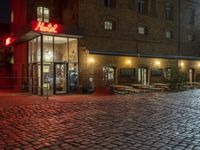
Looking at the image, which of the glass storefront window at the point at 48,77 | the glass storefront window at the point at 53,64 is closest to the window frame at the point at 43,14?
the glass storefront window at the point at 53,64

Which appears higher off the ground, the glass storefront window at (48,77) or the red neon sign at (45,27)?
the red neon sign at (45,27)

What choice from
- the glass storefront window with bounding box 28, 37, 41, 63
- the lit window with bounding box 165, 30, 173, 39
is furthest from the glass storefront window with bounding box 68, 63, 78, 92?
the lit window with bounding box 165, 30, 173, 39

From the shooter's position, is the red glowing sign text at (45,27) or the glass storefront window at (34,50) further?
the glass storefront window at (34,50)

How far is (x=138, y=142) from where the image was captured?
21.1 feet

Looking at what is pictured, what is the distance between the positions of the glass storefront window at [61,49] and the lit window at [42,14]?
3.41 metres

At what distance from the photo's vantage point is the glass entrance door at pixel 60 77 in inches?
781

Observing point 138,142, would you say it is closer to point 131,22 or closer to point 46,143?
point 46,143

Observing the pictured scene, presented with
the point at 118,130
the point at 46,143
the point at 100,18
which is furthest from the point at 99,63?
the point at 46,143

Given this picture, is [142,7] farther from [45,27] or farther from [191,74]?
[45,27]

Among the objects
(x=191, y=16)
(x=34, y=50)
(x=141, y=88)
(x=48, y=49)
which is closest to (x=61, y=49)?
(x=48, y=49)

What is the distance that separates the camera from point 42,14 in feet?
75.3

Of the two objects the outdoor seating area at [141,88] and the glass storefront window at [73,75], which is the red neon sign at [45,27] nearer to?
the glass storefront window at [73,75]

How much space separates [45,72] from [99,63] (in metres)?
4.81

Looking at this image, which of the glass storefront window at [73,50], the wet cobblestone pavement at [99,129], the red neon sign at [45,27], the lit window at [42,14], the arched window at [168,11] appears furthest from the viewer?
the arched window at [168,11]
